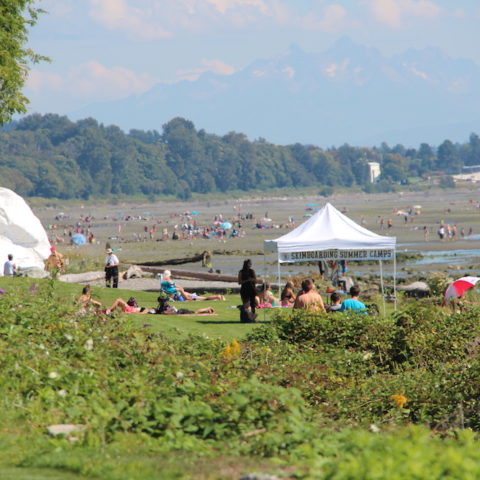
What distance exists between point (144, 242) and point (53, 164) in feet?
410

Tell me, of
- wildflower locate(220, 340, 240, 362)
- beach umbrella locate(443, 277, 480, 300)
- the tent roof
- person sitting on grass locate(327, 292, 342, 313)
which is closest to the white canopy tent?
the tent roof

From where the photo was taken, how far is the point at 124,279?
3058cm

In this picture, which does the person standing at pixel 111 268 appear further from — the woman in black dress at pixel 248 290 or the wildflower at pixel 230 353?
the wildflower at pixel 230 353

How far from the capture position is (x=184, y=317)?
58.2 feet

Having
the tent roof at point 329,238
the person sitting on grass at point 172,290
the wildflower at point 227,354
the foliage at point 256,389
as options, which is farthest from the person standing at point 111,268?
the wildflower at point 227,354

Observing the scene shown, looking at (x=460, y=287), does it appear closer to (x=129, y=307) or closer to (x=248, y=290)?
(x=248, y=290)

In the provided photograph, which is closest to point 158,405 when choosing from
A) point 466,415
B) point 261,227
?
point 466,415

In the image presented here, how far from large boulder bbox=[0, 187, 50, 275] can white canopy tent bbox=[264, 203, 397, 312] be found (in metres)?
11.8

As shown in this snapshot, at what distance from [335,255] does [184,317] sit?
169 inches

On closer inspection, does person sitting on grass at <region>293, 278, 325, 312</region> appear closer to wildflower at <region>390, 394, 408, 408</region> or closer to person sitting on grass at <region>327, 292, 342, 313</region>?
person sitting on grass at <region>327, 292, 342, 313</region>

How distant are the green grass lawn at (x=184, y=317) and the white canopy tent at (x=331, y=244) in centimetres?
157

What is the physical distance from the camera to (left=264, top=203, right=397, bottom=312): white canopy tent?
19578 millimetres

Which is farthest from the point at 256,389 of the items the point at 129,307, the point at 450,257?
the point at 450,257

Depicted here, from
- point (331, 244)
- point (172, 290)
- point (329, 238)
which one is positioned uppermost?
point (329, 238)
